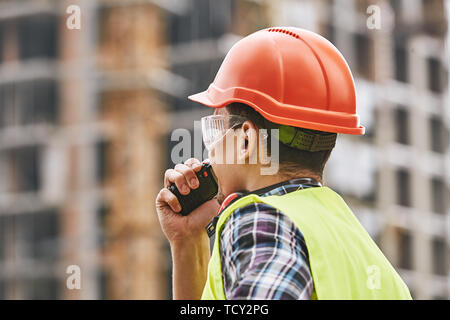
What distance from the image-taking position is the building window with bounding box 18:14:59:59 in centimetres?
3581

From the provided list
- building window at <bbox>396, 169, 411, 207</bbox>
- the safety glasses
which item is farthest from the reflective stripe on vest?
building window at <bbox>396, 169, 411, 207</bbox>

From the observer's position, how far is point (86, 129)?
34.1 m

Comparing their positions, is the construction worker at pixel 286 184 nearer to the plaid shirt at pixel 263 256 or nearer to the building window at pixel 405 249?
the plaid shirt at pixel 263 256

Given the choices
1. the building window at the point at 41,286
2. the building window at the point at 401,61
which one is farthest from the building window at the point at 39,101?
the building window at the point at 401,61

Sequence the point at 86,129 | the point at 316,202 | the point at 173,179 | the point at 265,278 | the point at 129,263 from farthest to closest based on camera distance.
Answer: the point at 86,129, the point at 129,263, the point at 173,179, the point at 316,202, the point at 265,278

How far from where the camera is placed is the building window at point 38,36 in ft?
117

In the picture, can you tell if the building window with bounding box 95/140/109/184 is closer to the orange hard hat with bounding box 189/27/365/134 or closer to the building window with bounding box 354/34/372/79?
the building window with bounding box 354/34/372/79

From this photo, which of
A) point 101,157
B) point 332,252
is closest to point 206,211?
point 332,252

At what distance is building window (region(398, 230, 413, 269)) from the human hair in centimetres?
4026

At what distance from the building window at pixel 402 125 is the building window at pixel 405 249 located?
12.6ft

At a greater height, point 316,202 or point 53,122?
point 53,122

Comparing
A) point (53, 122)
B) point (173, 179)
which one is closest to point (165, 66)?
point (53, 122)
